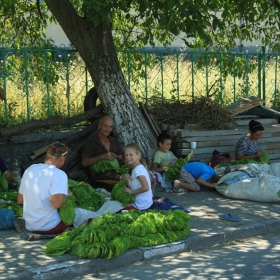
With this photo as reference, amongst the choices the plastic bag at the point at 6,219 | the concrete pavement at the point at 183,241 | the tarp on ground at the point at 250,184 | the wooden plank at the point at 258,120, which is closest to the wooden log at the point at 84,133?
the concrete pavement at the point at 183,241

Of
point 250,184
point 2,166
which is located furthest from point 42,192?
point 250,184

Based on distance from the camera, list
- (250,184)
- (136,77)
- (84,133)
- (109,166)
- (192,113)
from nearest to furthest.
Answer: (250,184), (109,166), (84,133), (192,113), (136,77)

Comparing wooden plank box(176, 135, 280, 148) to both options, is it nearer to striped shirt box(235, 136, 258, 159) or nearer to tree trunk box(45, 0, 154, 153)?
striped shirt box(235, 136, 258, 159)

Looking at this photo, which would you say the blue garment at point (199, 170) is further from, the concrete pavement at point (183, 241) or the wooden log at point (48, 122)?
the wooden log at point (48, 122)

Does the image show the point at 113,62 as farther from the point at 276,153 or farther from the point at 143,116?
the point at 276,153

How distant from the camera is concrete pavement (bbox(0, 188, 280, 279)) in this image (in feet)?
17.5

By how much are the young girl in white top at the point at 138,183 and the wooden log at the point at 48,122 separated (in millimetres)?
2452

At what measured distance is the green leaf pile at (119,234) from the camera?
5617 mm

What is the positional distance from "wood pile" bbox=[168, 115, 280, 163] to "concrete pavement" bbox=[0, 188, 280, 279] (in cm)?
148

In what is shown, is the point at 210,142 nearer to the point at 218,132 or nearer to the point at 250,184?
the point at 218,132

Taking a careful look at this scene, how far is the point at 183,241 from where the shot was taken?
6148 mm

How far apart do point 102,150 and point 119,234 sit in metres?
2.93

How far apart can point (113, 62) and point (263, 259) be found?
4.52 meters

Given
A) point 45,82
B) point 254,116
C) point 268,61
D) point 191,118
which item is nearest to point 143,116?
point 191,118
